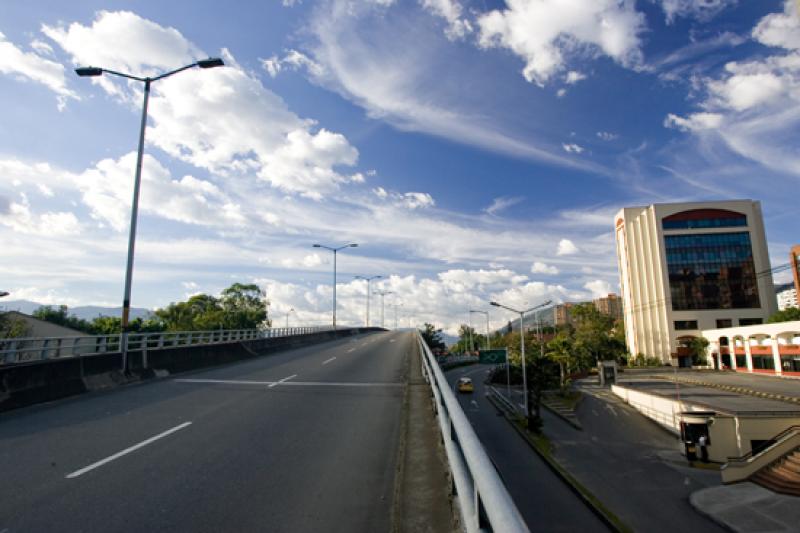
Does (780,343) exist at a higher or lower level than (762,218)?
lower

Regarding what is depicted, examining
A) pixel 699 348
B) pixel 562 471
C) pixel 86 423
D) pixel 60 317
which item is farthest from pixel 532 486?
pixel 60 317

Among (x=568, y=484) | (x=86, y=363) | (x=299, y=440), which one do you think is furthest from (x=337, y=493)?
(x=568, y=484)

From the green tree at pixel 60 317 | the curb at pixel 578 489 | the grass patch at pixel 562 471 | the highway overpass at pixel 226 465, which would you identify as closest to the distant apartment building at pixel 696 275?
the grass patch at pixel 562 471

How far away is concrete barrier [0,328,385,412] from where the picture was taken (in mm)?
10703

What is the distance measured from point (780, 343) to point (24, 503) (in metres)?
63.5

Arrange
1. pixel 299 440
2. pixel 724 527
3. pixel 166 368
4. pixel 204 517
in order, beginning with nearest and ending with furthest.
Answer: pixel 204 517, pixel 299 440, pixel 166 368, pixel 724 527

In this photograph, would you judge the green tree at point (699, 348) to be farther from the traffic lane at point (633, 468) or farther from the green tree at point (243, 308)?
the green tree at point (243, 308)

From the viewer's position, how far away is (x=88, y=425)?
8484 millimetres

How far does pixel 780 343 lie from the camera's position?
48.2 metres

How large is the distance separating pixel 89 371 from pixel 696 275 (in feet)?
276

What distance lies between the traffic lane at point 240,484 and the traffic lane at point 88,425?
53 cm

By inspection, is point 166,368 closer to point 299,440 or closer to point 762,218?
point 299,440

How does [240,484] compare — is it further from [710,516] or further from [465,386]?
[465,386]

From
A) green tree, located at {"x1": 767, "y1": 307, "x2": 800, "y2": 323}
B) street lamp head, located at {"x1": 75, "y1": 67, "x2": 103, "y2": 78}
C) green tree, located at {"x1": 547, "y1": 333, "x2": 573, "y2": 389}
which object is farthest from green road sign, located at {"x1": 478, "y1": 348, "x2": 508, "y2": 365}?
street lamp head, located at {"x1": 75, "y1": 67, "x2": 103, "y2": 78}
